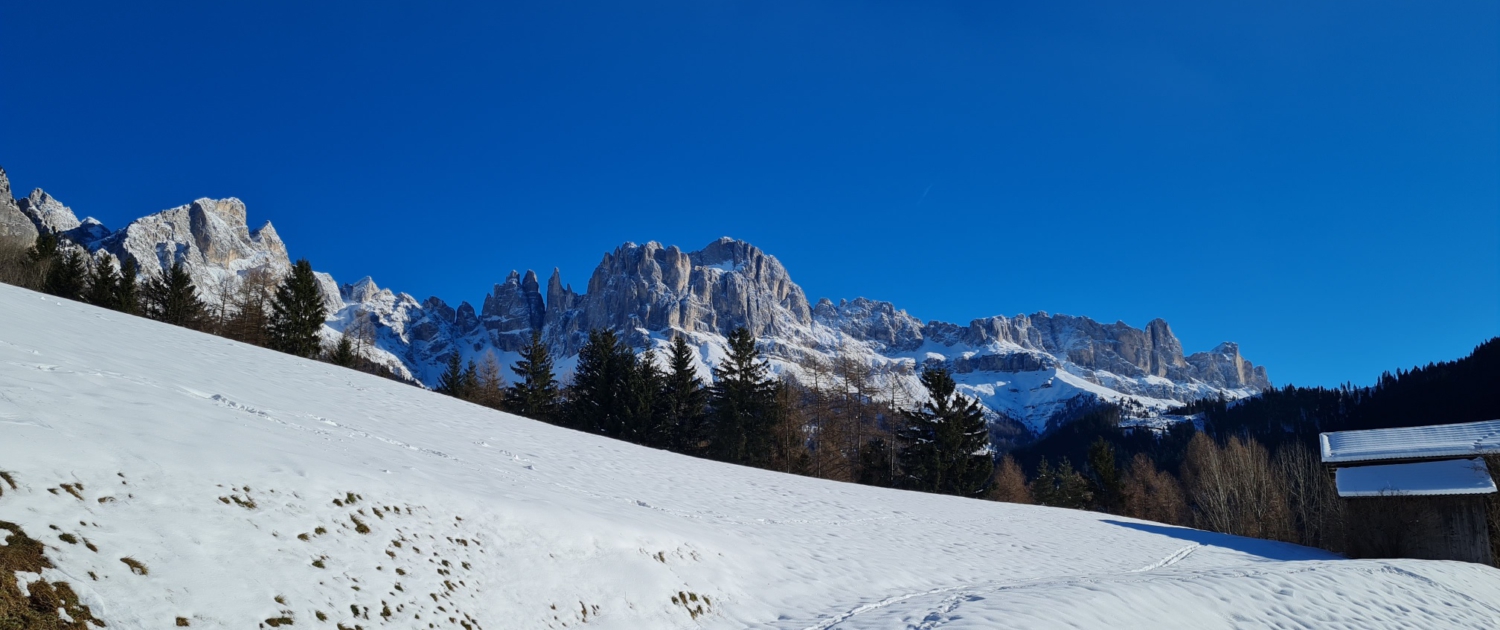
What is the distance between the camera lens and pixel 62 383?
8.77 metres

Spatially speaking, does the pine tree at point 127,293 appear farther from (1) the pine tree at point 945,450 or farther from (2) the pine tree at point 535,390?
(1) the pine tree at point 945,450

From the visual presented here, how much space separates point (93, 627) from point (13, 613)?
0.41m

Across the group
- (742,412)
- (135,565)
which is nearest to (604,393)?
(742,412)

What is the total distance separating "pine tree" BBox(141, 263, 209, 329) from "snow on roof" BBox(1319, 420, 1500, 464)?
49.7 m

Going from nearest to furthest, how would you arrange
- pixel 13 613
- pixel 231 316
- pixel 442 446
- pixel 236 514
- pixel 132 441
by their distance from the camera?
pixel 13 613 → pixel 236 514 → pixel 132 441 → pixel 442 446 → pixel 231 316

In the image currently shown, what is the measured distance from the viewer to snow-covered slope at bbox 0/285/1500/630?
5.82 m

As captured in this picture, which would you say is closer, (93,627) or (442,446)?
(93,627)

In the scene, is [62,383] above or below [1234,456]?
below

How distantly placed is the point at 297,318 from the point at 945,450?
32.6 metres

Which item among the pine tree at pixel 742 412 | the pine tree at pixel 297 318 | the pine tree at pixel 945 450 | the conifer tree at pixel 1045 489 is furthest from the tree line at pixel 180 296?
the conifer tree at pixel 1045 489

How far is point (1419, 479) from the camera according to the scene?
22.1m

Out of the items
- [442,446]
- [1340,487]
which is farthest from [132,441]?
[1340,487]

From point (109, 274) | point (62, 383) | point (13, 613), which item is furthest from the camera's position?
point (109, 274)

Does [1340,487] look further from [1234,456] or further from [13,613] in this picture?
[13,613]
